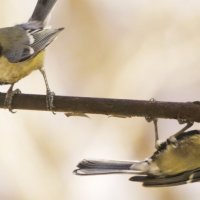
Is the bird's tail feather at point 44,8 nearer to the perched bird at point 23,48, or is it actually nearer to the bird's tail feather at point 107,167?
the perched bird at point 23,48

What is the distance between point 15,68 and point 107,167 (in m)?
0.42

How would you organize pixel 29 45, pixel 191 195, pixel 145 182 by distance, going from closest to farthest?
pixel 145 182 → pixel 29 45 → pixel 191 195

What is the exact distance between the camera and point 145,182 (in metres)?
1.49

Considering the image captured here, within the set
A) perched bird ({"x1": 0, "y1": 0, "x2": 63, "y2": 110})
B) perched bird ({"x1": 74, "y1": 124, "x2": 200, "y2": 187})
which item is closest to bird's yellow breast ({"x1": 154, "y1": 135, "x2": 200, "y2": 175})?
perched bird ({"x1": 74, "y1": 124, "x2": 200, "y2": 187})

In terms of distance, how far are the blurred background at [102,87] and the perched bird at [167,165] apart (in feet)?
3.52

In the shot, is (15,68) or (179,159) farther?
(15,68)

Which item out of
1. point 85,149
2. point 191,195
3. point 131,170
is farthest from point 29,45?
point 191,195

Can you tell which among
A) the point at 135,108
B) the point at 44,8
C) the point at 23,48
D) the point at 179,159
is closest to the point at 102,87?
the point at 44,8

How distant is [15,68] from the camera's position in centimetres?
176

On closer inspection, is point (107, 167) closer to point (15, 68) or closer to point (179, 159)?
point (179, 159)

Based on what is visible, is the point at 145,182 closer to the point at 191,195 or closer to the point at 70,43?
the point at 191,195

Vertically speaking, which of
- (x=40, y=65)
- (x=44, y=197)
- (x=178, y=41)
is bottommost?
(x=44, y=197)

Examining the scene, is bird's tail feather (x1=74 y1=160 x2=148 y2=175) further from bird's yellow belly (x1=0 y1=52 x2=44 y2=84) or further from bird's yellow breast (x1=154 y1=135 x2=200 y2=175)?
bird's yellow belly (x1=0 y1=52 x2=44 y2=84)

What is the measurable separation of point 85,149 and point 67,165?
11 centimetres
